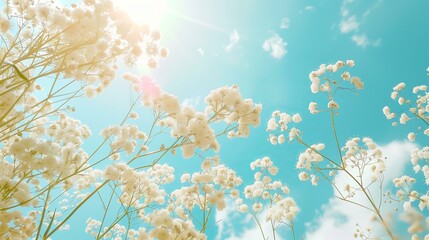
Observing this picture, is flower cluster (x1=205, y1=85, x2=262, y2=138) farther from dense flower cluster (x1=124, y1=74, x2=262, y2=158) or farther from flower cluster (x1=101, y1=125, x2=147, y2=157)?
flower cluster (x1=101, y1=125, x2=147, y2=157)

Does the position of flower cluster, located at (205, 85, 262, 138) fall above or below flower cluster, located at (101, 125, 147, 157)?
above

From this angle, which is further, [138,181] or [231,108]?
[138,181]

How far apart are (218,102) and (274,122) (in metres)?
3.99

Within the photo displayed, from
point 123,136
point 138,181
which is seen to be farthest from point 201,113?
point 138,181

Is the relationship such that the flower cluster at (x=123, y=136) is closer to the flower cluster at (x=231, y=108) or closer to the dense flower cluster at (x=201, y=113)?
the dense flower cluster at (x=201, y=113)

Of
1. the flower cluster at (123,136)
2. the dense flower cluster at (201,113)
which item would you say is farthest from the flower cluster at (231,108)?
the flower cluster at (123,136)

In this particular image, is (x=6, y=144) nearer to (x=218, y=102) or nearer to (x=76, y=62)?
(x=76, y=62)

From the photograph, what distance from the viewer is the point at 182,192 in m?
5.87

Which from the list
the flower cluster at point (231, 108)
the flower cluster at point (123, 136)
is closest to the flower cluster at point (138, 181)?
the flower cluster at point (123, 136)

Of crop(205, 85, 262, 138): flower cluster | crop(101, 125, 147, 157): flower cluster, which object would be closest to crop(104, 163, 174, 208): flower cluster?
crop(101, 125, 147, 157): flower cluster

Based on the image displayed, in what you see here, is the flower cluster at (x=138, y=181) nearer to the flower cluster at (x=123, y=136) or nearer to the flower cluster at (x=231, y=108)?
the flower cluster at (x=123, y=136)

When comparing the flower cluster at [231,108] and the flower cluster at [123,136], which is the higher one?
the flower cluster at [231,108]

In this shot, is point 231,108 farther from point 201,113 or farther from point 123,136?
point 123,136

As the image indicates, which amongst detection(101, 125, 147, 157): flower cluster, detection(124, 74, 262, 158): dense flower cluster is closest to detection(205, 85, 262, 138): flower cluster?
detection(124, 74, 262, 158): dense flower cluster
